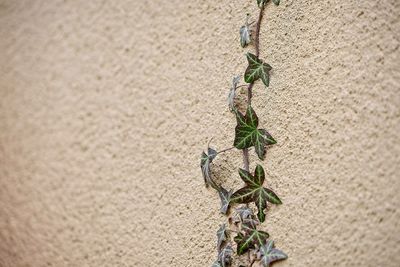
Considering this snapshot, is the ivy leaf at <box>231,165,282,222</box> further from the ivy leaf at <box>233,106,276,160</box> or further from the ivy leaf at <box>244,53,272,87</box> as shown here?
the ivy leaf at <box>244,53,272,87</box>

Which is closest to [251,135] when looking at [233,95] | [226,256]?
[233,95]

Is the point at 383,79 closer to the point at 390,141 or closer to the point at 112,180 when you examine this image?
the point at 390,141

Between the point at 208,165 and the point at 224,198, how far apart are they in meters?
0.06

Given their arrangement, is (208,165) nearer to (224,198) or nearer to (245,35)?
(224,198)

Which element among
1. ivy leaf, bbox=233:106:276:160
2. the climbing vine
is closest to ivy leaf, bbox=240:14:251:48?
the climbing vine

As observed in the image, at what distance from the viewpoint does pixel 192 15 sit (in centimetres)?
70

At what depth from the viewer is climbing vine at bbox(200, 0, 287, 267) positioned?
56cm

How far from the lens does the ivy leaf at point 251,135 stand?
578mm

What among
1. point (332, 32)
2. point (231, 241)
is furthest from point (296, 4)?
point (231, 241)

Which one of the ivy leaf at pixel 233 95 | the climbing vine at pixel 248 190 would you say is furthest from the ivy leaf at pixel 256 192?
the ivy leaf at pixel 233 95

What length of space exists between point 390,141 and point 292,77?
0.17m

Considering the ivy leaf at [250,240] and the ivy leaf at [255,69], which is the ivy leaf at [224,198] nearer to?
the ivy leaf at [250,240]

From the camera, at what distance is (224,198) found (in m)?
0.61

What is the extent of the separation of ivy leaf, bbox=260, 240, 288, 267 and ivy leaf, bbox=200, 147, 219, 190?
0.12 metres
